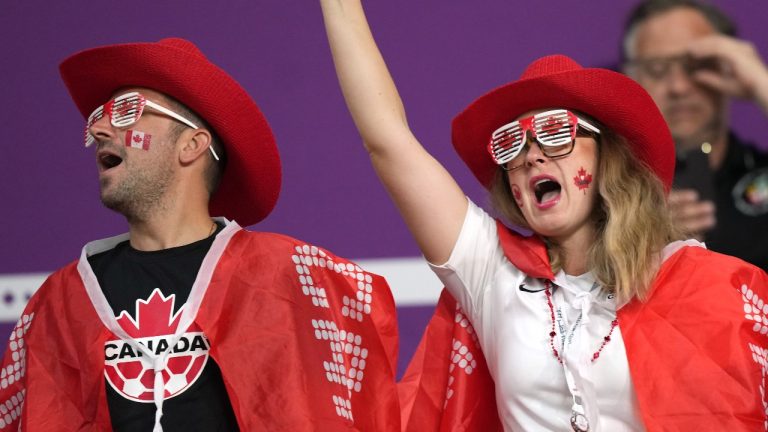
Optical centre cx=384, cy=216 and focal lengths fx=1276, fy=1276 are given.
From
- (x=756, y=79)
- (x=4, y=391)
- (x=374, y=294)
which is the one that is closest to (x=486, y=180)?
(x=374, y=294)

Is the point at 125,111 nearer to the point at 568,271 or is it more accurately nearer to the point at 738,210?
the point at 568,271

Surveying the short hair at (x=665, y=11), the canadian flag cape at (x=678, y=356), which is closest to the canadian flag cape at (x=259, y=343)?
the canadian flag cape at (x=678, y=356)


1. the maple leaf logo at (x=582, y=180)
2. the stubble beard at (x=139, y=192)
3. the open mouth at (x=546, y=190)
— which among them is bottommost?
the open mouth at (x=546, y=190)

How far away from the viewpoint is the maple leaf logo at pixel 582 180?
8.59ft

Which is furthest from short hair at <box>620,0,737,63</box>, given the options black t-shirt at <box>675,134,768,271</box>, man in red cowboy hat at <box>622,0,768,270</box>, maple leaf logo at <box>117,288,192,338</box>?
maple leaf logo at <box>117,288,192,338</box>

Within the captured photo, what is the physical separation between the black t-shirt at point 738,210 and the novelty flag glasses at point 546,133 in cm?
72

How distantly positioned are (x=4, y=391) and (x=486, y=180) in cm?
114

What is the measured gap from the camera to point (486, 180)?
113 inches

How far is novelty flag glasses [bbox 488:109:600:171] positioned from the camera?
260 centimetres

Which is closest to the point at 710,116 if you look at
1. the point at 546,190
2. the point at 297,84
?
the point at 546,190

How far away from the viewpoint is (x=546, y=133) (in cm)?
260

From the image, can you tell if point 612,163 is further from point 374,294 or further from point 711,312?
point 374,294

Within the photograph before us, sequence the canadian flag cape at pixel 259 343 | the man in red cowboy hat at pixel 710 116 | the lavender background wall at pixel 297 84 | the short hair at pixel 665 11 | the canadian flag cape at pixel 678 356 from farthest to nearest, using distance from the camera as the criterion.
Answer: the lavender background wall at pixel 297 84 → the short hair at pixel 665 11 → the man in red cowboy hat at pixel 710 116 → the canadian flag cape at pixel 259 343 → the canadian flag cape at pixel 678 356

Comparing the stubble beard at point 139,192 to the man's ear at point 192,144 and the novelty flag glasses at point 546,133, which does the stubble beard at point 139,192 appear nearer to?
the man's ear at point 192,144
